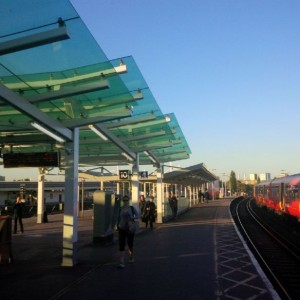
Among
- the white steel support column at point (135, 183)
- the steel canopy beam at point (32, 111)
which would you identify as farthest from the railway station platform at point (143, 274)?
the white steel support column at point (135, 183)

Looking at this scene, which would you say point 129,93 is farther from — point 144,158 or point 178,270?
point 144,158

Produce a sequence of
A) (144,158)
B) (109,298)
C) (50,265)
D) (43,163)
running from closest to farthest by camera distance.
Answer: (109,298), (50,265), (43,163), (144,158)

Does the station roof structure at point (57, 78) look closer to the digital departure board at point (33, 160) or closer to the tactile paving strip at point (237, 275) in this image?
the digital departure board at point (33, 160)

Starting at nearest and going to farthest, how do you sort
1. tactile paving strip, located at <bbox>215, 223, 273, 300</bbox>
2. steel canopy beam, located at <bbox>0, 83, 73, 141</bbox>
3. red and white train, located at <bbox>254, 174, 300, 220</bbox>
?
1. tactile paving strip, located at <bbox>215, 223, 273, 300</bbox>
2. steel canopy beam, located at <bbox>0, 83, 73, 141</bbox>
3. red and white train, located at <bbox>254, 174, 300, 220</bbox>

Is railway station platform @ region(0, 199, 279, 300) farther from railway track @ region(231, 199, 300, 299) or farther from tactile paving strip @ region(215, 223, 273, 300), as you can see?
railway track @ region(231, 199, 300, 299)

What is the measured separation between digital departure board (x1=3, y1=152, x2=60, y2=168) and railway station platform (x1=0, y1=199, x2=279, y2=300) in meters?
2.51

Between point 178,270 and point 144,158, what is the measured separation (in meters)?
14.3

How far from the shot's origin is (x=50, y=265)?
985cm

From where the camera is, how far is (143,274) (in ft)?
28.2

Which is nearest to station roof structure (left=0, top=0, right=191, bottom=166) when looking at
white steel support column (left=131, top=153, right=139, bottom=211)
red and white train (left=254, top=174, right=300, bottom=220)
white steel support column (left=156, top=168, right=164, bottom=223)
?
white steel support column (left=131, top=153, right=139, bottom=211)

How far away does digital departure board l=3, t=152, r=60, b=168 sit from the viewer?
11.4m

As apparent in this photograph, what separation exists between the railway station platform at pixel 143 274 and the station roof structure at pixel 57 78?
320 centimetres

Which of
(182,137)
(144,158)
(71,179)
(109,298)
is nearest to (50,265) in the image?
(71,179)

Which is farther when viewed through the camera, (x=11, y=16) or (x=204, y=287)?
(x=204, y=287)
